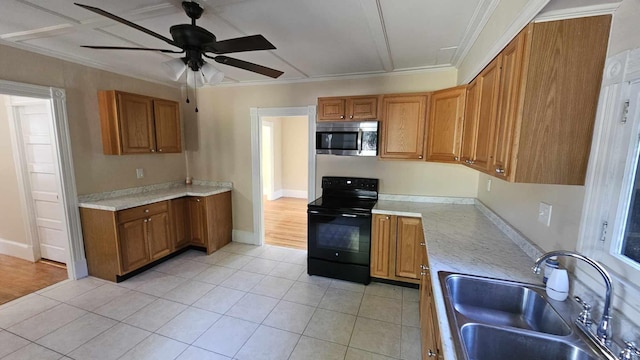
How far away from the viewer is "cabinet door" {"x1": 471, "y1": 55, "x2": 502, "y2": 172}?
1466 millimetres

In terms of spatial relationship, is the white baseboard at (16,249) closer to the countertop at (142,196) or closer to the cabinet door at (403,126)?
the countertop at (142,196)

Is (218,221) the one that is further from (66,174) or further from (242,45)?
(242,45)

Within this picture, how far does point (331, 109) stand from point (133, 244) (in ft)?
9.20

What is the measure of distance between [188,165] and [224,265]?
6.13 ft

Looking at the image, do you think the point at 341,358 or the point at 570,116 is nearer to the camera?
the point at 570,116

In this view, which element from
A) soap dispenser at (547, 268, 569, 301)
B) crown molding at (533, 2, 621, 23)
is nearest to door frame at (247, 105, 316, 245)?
crown molding at (533, 2, 621, 23)

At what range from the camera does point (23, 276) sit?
9.98 ft

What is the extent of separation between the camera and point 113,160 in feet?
10.8

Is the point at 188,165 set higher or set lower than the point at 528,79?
lower

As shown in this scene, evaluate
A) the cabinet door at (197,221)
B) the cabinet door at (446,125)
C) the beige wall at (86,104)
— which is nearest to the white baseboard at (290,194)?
the cabinet door at (197,221)

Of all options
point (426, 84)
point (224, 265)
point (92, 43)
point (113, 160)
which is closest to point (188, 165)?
point (113, 160)

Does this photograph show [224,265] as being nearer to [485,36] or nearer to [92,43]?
[92,43]

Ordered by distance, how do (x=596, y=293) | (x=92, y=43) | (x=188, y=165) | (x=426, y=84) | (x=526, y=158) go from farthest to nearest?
(x=188, y=165), (x=426, y=84), (x=92, y=43), (x=526, y=158), (x=596, y=293)

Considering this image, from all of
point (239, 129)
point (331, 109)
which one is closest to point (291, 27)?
point (331, 109)
